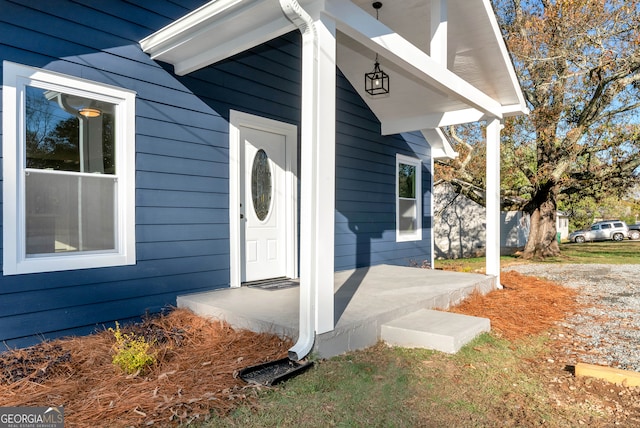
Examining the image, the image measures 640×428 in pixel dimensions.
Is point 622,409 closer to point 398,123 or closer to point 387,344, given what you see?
point 387,344

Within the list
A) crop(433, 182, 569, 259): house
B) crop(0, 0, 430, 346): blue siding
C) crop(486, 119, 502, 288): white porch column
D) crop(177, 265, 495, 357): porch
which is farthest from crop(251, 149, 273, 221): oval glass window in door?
crop(433, 182, 569, 259): house

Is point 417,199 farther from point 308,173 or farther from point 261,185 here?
point 308,173

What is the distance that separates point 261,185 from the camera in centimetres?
515

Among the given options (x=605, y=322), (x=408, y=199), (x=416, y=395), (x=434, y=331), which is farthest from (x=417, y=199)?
(x=416, y=395)

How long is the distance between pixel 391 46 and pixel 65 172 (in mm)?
2951

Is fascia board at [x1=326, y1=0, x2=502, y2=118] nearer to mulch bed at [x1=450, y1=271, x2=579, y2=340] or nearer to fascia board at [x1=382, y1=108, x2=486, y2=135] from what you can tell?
fascia board at [x1=382, y1=108, x2=486, y2=135]

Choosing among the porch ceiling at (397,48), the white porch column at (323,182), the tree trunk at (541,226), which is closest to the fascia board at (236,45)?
the porch ceiling at (397,48)

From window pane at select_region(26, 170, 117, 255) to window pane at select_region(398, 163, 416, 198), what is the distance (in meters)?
5.23

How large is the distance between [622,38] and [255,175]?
938 centimetres

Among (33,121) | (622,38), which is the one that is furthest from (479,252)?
(33,121)

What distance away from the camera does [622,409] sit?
2494 mm

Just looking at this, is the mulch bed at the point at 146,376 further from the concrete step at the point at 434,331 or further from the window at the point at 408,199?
the window at the point at 408,199

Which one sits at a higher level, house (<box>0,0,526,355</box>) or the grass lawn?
house (<box>0,0,526,355</box>)

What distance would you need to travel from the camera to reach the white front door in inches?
196
